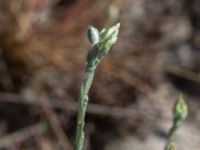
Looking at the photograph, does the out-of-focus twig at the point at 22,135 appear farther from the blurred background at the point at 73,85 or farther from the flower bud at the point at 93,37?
the flower bud at the point at 93,37

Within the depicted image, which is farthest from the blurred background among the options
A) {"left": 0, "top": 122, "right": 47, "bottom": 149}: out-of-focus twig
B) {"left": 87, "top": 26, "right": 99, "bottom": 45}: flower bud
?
{"left": 87, "top": 26, "right": 99, "bottom": 45}: flower bud

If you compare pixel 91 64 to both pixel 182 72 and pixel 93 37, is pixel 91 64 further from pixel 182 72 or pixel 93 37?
pixel 182 72

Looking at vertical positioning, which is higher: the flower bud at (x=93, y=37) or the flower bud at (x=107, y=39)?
the flower bud at (x=93, y=37)

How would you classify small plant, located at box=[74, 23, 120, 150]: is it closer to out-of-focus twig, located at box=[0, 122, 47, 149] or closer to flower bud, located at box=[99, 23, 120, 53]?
flower bud, located at box=[99, 23, 120, 53]

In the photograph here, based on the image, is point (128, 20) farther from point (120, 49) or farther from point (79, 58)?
point (79, 58)

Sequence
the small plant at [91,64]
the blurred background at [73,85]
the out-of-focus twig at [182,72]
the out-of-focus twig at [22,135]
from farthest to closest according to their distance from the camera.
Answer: the out-of-focus twig at [182,72], the blurred background at [73,85], the out-of-focus twig at [22,135], the small plant at [91,64]

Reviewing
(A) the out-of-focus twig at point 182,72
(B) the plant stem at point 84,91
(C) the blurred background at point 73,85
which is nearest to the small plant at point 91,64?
(B) the plant stem at point 84,91

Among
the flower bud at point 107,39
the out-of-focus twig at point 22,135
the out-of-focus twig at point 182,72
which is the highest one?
the out-of-focus twig at point 182,72

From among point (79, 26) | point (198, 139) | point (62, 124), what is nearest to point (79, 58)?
point (79, 26)
